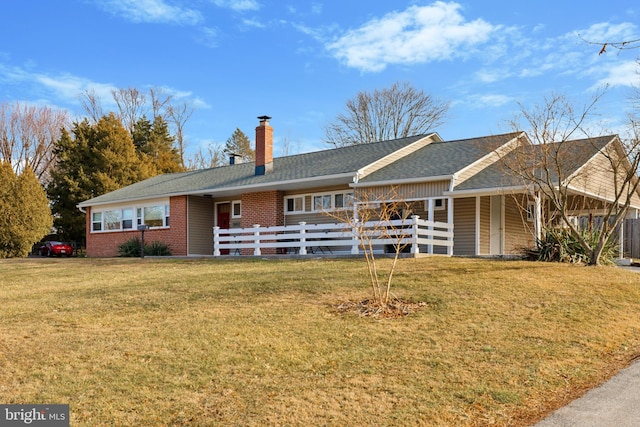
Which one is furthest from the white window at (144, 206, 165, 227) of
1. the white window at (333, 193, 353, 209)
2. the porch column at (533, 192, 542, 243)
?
the porch column at (533, 192, 542, 243)

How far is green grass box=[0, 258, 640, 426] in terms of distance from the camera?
17.6 feet

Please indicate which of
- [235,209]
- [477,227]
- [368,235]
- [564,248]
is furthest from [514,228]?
[235,209]

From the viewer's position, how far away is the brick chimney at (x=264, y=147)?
2294cm

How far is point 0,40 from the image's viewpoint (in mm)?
21844

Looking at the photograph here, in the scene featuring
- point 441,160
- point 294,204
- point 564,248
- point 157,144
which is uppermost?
point 157,144

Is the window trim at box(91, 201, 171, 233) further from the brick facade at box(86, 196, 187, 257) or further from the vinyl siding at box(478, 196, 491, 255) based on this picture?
the vinyl siding at box(478, 196, 491, 255)

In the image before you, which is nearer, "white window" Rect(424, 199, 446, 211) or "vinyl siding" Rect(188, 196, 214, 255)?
"white window" Rect(424, 199, 446, 211)

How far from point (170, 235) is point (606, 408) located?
20.6m

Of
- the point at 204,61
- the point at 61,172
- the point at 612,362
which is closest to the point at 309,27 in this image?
the point at 204,61

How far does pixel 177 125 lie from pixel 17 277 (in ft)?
111

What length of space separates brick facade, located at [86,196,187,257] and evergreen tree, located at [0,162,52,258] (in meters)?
4.29

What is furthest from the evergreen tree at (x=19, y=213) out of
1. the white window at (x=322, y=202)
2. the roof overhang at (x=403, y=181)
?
the roof overhang at (x=403, y=181)

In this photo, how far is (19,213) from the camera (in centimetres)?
2822

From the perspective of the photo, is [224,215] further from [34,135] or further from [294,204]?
Answer: [34,135]
